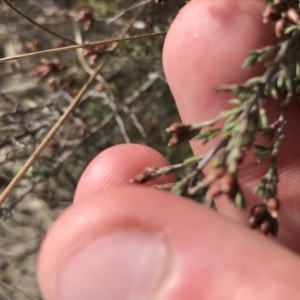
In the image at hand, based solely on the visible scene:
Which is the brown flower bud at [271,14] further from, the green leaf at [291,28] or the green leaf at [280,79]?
the green leaf at [280,79]

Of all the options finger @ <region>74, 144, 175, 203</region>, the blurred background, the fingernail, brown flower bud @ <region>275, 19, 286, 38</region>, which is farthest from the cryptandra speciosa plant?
the blurred background

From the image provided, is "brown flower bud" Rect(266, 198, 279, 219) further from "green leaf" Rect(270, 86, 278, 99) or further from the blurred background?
the blurred background

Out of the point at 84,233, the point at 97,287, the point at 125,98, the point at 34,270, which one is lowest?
the point at 34,270

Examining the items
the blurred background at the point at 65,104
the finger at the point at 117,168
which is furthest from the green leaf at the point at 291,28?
the blurred background at the point at 65,104

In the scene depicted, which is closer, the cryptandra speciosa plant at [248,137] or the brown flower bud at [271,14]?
the cryptandra speciosa plant at [248,137]

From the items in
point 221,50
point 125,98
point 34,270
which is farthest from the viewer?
point 34,270

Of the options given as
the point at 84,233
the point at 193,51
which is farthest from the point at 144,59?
the point at 84,233

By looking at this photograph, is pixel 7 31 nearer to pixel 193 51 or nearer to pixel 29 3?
pixel 29 3
